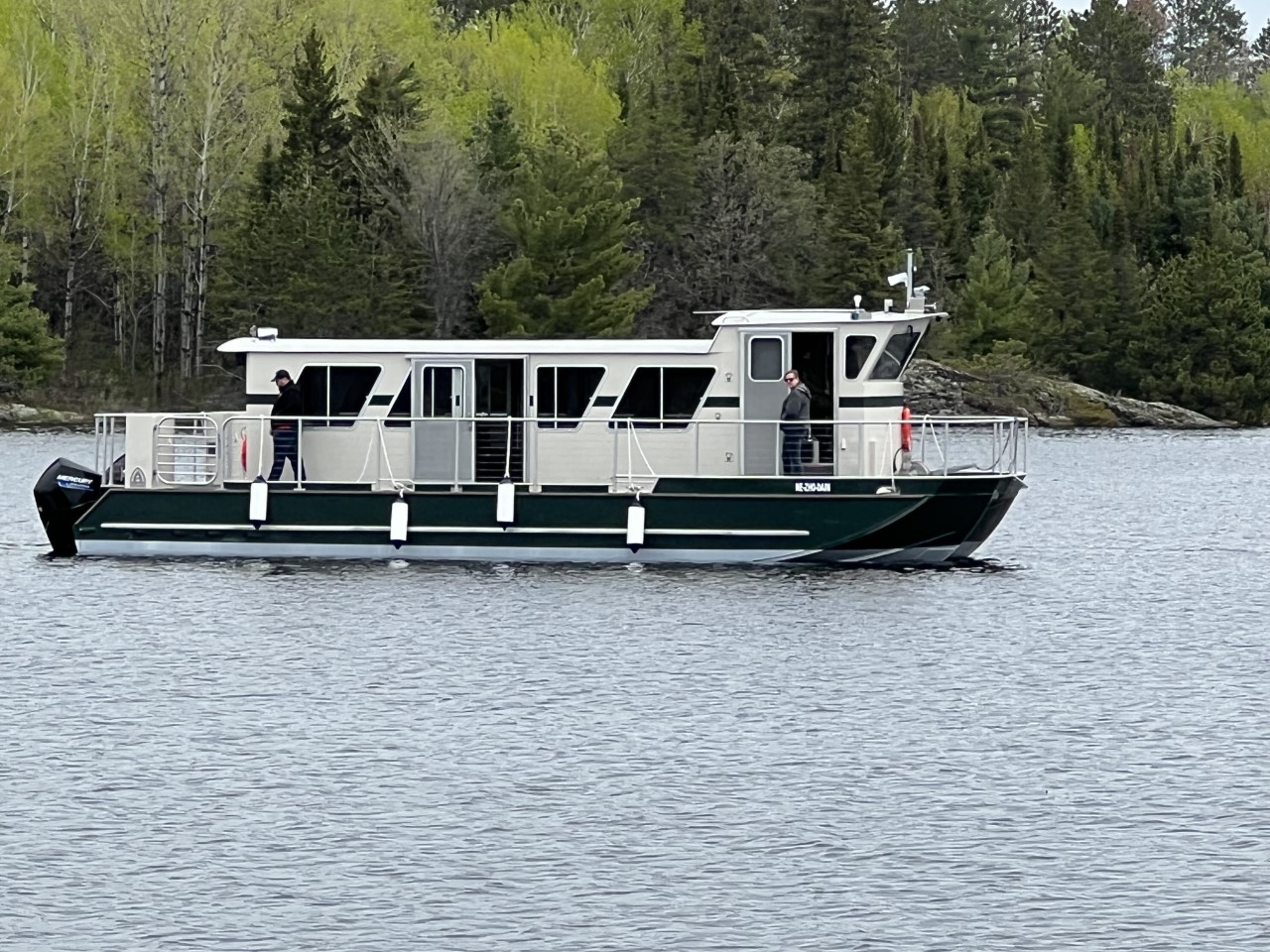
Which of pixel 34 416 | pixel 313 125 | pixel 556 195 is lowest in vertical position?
pixel 34 416

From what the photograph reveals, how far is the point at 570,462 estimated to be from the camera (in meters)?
35.3

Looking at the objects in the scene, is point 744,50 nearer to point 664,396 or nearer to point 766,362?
point 664,396

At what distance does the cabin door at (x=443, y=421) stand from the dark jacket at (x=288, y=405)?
1.67 m

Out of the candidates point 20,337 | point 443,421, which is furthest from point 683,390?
point 20,337

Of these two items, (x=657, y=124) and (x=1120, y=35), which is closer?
(x=657, y=124)

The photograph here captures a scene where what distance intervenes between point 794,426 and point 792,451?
0.35 metres

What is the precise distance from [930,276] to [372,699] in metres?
86.3

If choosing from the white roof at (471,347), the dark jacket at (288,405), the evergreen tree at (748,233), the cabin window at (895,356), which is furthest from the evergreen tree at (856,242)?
the dark jacket at (288,405)

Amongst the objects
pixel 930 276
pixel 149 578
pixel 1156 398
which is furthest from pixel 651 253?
pixel 149 578

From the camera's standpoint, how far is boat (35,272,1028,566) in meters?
34.1

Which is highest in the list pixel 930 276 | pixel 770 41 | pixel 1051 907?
pixel 770 41

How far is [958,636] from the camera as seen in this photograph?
30703 mm

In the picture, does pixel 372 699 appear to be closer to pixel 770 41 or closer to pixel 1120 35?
pixel 770 41

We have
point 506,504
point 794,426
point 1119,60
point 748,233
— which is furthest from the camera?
point 1119,60
